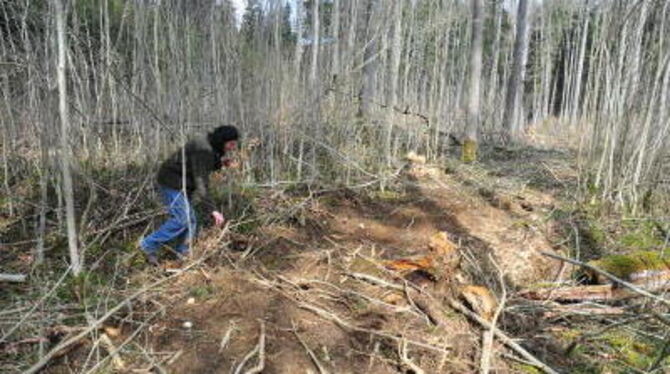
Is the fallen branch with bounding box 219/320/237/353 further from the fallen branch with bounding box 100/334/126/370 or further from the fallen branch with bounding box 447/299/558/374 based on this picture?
the fallen branch with bounding box 447/299/558/374

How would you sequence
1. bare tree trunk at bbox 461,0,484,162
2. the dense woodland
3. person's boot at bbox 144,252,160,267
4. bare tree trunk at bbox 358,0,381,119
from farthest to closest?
1. bare tree trunk at bbox 461,0,484,162
2. bare tree trunk at bbox 358,0,381,119
3. the dense woodland
4. person's boot at bbox 144,252,160,267

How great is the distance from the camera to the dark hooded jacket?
14.0ft

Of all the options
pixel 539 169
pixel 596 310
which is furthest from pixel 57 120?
pixel 539 169

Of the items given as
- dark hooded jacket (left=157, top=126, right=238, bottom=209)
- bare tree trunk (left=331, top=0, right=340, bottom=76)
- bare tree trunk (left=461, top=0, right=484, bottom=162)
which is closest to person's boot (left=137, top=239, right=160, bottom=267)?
dark hooded jacket (left=157, top=126, right=238, bottom=209)

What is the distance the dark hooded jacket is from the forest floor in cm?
47

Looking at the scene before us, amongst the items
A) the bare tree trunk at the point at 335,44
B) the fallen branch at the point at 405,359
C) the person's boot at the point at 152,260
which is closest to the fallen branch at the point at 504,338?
the fallen branch at the point at 405,359

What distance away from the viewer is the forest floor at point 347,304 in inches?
116

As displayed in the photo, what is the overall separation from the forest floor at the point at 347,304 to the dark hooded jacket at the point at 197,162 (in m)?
0.47

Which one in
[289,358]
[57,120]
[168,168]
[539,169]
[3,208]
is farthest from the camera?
[539,169]

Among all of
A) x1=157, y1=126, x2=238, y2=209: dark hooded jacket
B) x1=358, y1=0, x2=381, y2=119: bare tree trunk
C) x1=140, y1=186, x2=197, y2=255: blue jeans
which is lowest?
x1=140, y1=186, x2=197, y2=255: blue jeans

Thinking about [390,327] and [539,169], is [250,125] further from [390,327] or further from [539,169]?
[539,169]

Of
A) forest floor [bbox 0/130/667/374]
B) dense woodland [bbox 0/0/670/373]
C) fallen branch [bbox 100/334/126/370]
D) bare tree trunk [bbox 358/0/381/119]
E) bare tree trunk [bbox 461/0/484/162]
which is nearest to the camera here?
fallen branch [bbox 100/334/126/370]

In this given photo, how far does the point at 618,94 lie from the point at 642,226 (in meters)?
1.34

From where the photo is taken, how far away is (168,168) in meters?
4.33
